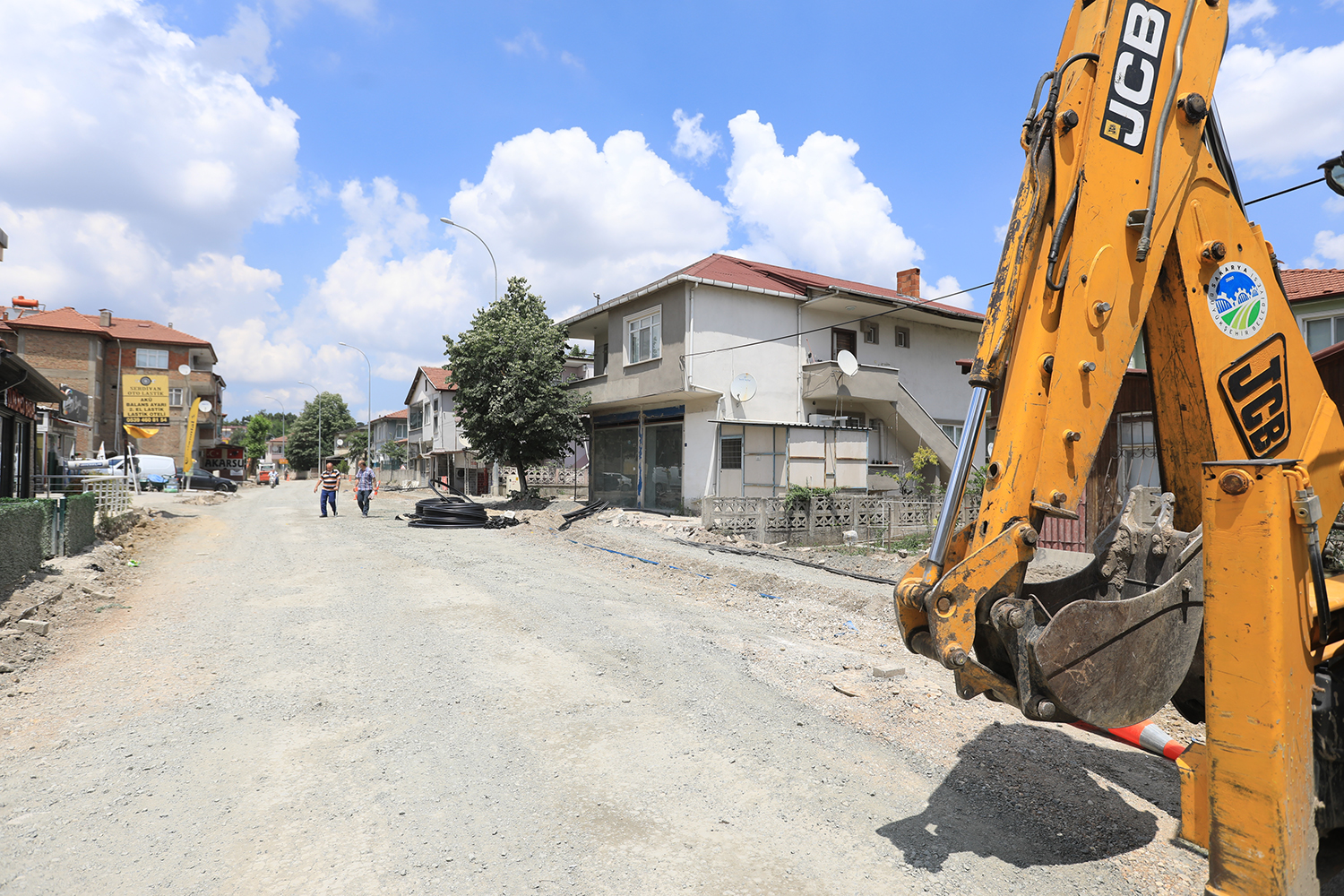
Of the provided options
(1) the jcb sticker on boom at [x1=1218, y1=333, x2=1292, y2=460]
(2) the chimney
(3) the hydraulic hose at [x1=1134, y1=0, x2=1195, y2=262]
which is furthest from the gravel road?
(2) the chimney

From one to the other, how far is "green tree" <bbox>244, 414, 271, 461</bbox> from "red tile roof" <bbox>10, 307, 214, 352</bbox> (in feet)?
59.8

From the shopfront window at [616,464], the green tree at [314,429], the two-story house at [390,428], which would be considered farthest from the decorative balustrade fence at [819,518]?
the green tree at [314,429]

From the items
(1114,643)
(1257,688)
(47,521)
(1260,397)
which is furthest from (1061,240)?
(47,521)

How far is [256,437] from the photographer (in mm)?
79375

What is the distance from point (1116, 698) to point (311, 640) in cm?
705

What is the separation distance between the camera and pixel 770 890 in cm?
312

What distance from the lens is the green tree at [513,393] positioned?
23.9 m

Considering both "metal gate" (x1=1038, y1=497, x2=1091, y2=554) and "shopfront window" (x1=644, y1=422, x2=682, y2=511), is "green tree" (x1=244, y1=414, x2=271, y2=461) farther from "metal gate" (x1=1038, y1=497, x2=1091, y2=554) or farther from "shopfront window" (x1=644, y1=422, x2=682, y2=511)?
"metal gate" (x1=1038, y1=497, x2=1091, y2=554)

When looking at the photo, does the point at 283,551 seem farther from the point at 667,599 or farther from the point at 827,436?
the point at 827,436

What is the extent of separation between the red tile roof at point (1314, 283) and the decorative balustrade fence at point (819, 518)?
358 inches

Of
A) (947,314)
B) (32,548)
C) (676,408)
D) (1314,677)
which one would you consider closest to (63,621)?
(32,548)

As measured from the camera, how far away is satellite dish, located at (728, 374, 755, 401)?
20.9m

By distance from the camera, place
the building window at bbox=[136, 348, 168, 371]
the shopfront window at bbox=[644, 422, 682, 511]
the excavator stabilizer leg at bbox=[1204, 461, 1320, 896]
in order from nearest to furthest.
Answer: the excavator stabilizer leg at bbox=[1204, 461, 1320, 896], the shopfront window at bbox=[644, 422, 682, 511], the building window at bbox=[136, 348, 168, 371]

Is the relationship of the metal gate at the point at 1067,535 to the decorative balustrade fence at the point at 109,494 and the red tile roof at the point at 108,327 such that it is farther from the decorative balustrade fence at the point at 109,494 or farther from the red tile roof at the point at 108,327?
the red tile roof at the point at 108,327
